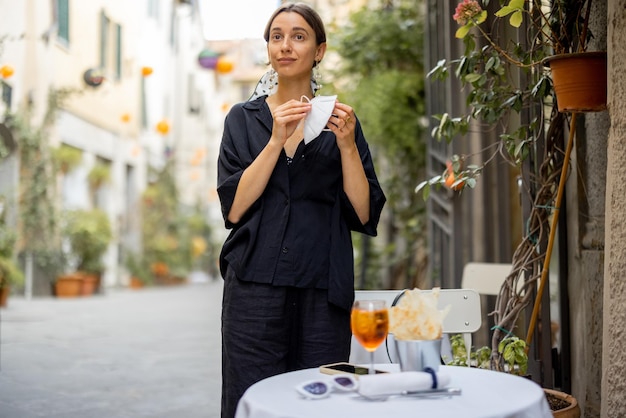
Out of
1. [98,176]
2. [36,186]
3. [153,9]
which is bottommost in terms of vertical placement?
[36,186]

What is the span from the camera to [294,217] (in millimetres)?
2250

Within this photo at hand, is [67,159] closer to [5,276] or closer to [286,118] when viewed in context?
[5,276]

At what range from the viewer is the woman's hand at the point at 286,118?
2.17 m

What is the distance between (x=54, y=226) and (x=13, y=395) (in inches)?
326

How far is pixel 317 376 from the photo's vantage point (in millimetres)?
1897

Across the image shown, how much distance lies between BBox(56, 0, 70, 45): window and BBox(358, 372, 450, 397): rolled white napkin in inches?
500

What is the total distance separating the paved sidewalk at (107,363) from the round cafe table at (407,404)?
283 cm

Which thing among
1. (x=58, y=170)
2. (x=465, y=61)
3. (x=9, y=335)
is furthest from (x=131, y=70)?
(x=465, y=61)

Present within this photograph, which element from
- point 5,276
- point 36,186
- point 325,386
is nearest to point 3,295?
point 5,276

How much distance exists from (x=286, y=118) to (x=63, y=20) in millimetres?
12564

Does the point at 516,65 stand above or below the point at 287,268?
above

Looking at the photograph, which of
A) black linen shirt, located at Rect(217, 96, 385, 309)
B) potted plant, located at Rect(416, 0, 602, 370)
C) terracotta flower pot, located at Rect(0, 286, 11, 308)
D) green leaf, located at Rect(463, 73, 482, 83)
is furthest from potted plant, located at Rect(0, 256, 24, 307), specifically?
black linen shirt, located at Rect(217, 96, 385, 309)

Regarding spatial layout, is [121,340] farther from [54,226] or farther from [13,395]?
[54,226]

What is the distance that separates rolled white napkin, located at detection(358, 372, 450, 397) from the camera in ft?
5.49
